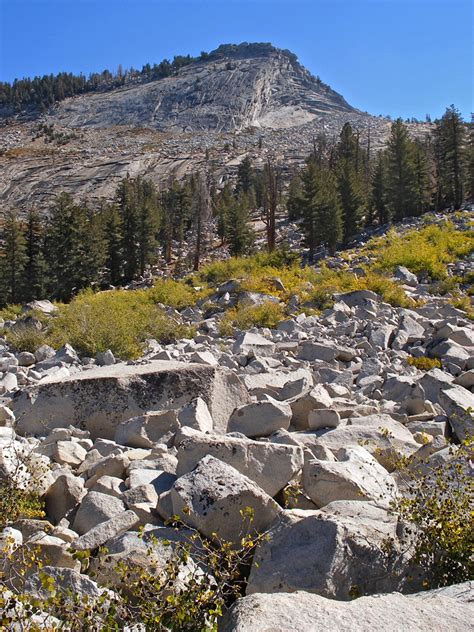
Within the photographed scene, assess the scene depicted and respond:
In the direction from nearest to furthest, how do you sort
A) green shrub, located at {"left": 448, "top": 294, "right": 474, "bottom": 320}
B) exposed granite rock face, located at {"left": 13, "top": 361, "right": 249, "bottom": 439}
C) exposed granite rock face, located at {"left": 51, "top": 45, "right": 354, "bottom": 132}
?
exposed granite rock face, located at {"left": 13, "top": 361, "right": 249, "bottom": 439}, green shrub, located at {"left": 448, "top": 294, "right": 474, "bottom": 320}, exposed granite rock face, located at {"left": 51, "top": 45, "right": 354, "bottom": 132}

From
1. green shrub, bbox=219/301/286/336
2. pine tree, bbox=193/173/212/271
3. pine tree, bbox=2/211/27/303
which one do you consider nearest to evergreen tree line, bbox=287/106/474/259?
pine tree, bbox=193/173/212/271

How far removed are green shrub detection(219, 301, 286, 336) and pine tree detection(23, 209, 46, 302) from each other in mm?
29915

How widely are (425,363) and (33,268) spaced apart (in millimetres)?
36572

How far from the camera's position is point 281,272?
2020cm

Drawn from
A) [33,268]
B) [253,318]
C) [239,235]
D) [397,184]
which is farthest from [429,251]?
[33,268]

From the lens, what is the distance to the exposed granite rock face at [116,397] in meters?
6.36

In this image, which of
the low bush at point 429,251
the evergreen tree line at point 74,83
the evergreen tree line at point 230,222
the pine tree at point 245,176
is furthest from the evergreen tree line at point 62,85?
the low bush at point 429,251

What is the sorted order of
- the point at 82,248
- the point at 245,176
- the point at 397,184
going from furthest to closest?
the point at 245,176 → the point at 397,184 → the point at 82,248

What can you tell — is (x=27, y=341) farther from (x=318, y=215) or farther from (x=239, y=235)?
(x=239, y=235)

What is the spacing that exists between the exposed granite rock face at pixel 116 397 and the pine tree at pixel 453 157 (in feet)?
145

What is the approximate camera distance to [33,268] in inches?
1613

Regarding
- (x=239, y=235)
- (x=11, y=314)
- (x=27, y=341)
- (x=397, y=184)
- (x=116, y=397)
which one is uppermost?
(x=397, y=184)

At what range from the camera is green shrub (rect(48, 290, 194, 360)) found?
10.7m

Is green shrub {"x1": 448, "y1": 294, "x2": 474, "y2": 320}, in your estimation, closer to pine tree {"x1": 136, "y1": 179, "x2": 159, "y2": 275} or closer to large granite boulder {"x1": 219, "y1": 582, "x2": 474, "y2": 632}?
large granite boulder {"x1": 219, "y1": 582, "x2": 474, "y2": 632}
